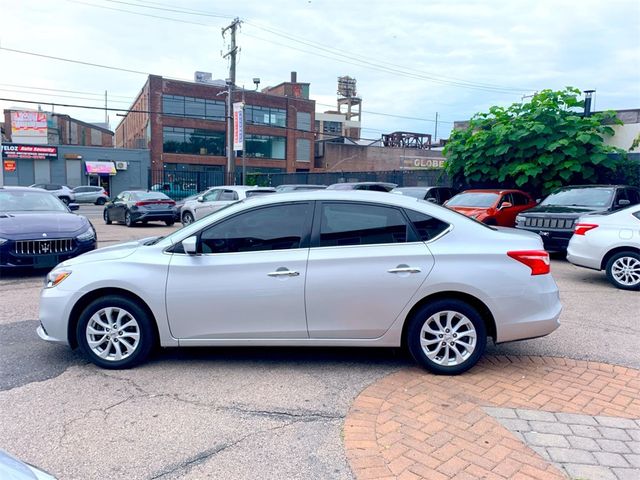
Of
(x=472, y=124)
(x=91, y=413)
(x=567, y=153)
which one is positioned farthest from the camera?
(x=472, y=124)

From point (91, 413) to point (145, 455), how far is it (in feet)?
2.71

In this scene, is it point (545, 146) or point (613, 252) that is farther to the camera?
point (545, 146)

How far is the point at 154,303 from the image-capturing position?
4.43m

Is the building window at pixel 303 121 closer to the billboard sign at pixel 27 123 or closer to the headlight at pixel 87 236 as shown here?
the billboard sign at pixel 27 123

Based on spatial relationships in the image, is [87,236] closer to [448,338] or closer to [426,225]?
[426,225]

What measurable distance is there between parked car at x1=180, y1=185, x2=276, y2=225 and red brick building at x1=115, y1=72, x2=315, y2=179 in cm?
3155

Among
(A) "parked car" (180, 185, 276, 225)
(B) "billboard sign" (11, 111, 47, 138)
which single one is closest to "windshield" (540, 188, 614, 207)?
(A) "parked car" (180, 185, 276, 225)

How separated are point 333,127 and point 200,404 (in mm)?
76553

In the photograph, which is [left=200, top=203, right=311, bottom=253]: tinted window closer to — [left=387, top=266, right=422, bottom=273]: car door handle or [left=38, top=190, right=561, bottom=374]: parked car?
[left=38, top=190, right=561, bottom=374]: parked car

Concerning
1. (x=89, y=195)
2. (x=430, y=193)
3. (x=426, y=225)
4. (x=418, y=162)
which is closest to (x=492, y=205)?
(x=430, y=193)

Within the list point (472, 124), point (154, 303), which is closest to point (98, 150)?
point (472, 124)

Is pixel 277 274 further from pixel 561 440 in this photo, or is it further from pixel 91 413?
pixel 561 440

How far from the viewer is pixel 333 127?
78000 millimetres

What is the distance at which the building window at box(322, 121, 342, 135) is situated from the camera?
77.1 metres
